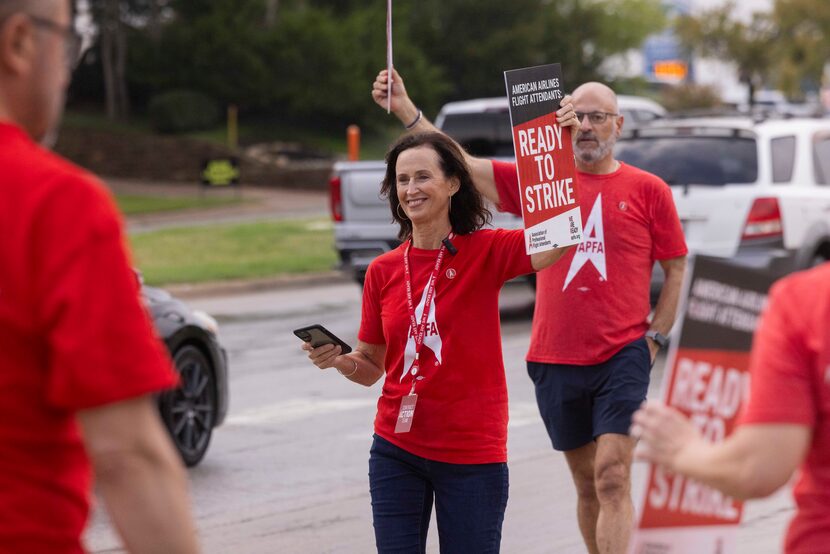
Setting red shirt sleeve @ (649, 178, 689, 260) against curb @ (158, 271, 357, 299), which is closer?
red shirt sleeve @ (649, 178, 689, 260)

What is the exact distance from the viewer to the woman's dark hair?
4.93 meters

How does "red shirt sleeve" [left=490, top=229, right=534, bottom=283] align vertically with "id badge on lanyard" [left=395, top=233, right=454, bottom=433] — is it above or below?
above

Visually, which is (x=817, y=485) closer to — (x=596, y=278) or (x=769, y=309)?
(x=769, y=309)

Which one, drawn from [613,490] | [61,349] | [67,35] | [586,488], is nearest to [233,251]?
[586,488]

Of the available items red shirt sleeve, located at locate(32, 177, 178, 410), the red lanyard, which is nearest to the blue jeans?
the red lanyard

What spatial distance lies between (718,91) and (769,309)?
5215 cm

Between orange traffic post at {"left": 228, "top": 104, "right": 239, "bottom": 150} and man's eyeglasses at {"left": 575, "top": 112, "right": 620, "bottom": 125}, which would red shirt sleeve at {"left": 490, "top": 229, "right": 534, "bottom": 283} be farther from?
orange traffic post at {"left": 228, "top": 104, "right": 239, "bottom": 150}

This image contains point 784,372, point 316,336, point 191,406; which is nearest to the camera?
point 784,372

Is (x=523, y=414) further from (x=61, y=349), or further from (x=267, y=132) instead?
(x=267, y=132)

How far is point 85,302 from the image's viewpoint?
7.38ft

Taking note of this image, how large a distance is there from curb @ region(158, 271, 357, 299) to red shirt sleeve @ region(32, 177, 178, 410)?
1602 centimetres

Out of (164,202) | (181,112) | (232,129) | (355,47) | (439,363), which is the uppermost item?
(439,363)

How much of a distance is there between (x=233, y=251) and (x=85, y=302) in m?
21.2

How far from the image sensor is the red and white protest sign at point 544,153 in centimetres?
505
